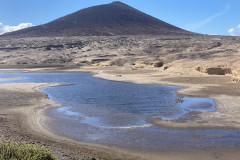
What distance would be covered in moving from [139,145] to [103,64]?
142 feet

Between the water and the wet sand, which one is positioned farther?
the water

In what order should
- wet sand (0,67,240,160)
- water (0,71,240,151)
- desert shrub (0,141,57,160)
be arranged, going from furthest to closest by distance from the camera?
water (0,71,240,151) → wet sand (0,67,240,160) → desert shrub (0,141,57,160)

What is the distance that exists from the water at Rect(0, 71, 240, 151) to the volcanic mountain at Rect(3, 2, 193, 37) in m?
84.7

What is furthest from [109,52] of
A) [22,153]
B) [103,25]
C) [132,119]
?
[22,153]

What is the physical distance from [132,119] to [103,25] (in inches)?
4197

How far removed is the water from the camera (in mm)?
10820

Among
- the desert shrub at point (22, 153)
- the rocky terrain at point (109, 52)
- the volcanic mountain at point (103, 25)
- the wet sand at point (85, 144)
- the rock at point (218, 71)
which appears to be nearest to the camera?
the desert shrub at point (22, 153)

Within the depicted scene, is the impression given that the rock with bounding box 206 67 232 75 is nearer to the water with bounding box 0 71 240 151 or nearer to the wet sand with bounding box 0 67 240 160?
the wet sand with bounding box 0 67 240 160

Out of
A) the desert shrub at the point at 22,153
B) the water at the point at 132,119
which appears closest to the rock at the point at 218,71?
the water at the point at 132,119

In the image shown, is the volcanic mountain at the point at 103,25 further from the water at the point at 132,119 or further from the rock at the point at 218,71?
the water at the point at 132,119

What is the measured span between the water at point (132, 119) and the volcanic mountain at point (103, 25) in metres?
84.7

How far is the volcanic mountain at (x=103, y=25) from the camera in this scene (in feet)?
355

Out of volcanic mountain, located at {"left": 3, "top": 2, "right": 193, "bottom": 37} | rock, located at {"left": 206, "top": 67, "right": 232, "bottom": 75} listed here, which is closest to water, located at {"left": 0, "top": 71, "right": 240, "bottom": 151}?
rock, located at {"left": 206, "top": 67, "right": 232, "bottom": 75}

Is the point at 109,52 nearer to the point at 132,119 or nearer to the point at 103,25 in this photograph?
the point at 103,25
